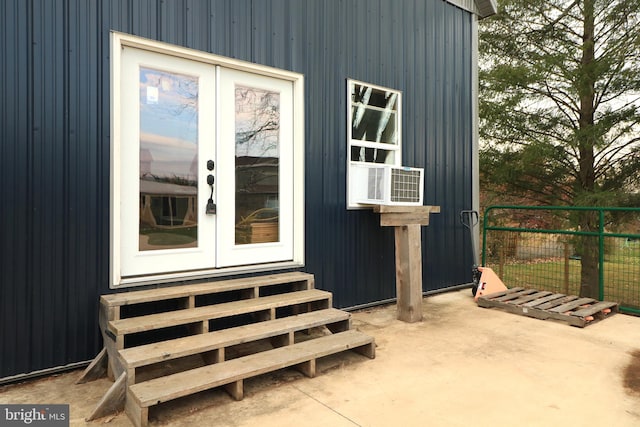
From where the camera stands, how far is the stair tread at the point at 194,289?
2.64 meters

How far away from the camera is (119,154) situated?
2.87m

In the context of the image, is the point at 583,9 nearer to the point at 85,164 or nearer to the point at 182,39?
the point at 182,39

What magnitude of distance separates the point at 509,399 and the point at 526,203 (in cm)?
564

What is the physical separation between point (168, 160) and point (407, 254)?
2.29 meters

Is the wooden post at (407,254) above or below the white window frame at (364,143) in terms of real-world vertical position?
below

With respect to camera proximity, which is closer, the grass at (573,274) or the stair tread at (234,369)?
the stair tread at (234,369)

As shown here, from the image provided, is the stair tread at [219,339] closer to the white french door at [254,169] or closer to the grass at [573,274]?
the white french door at [254,169]

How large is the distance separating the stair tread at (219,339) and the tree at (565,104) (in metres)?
4.71

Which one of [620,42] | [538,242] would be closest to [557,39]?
[620,42]

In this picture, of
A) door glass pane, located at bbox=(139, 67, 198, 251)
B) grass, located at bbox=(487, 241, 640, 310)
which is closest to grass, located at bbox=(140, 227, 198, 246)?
door glass pane, located at bbox=(139, 67, 198, 251)

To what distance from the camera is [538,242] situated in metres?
5.09

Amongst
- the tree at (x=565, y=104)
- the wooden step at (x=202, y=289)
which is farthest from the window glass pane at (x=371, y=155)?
the tree at (x=565, y=104)

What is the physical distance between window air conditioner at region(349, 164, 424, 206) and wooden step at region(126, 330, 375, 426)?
1.50 meters

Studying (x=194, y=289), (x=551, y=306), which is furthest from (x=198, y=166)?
(x=551, y=306)
